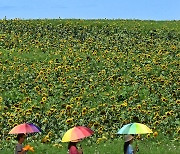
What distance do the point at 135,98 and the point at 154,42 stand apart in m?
14.9

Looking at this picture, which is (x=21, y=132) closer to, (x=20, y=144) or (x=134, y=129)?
(x=20, y=144)

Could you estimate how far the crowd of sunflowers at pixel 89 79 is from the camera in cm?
1755

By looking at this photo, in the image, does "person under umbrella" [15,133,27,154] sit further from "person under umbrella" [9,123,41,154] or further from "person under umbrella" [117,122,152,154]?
"person under umbrella" [117,122,152,154]

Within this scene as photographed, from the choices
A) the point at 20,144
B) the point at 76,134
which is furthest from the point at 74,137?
the point at 20,144

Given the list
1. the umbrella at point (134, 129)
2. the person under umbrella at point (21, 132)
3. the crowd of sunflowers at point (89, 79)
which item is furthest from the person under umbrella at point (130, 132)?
the crowd of sunflowers at point (89, 79)

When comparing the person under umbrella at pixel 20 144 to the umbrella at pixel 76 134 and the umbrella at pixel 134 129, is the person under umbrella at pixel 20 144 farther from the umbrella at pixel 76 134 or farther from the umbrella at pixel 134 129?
the umbrella at pixel 134 129

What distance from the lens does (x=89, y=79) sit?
23.3 metres

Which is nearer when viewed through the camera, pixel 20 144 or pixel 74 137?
pixel 74 137

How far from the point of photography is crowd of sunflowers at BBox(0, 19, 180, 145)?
17.6 m

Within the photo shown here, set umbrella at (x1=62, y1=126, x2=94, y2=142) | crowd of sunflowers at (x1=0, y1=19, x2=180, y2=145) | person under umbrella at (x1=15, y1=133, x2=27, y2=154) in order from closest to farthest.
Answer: umbrella at (x1=62, y1=126, x2=94, y2=142), person under umbrella at (x1=15, y1=133, x2=27, y2=154), crowd of sunflowers at (x1=0, y1=19, x2=180, y2=145)

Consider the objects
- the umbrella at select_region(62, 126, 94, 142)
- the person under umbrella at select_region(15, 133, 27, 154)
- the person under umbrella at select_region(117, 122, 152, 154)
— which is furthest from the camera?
the person under umbrella at select_region(15, 133, 27, 154)

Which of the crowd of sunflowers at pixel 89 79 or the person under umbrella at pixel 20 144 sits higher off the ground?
the crowd of sunflowers at pixel 89 79

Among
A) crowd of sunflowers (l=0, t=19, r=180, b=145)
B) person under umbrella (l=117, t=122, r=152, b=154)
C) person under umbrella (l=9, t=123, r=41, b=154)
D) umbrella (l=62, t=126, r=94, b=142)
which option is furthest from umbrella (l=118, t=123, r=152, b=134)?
crowd of sunflowers (l=0, t=19, r=180, b=145)

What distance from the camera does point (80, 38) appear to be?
36062mm
